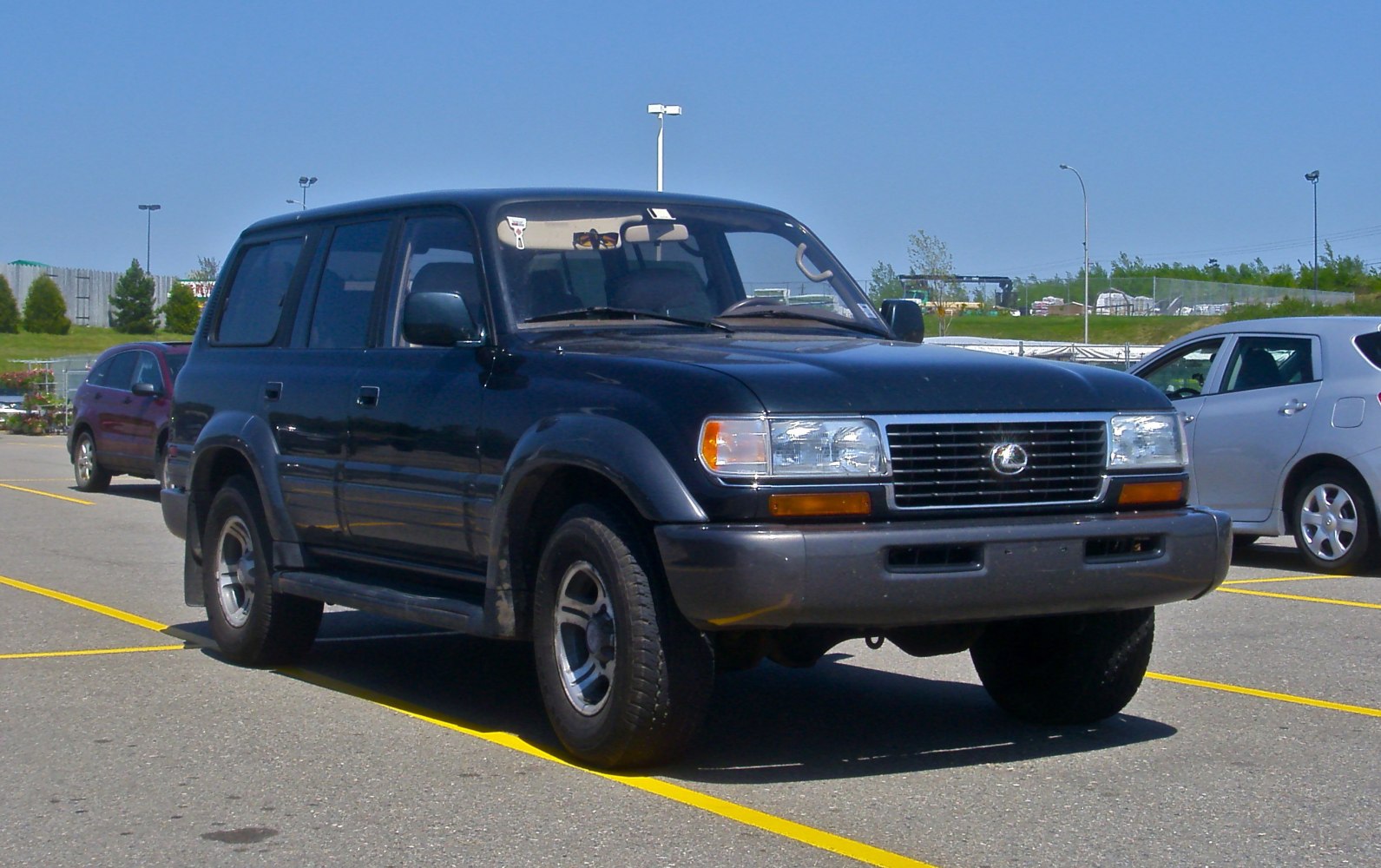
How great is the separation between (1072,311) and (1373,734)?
73552mm

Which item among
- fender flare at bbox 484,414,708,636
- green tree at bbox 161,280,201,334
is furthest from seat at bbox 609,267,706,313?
green tree at bbox 161,280,201,334

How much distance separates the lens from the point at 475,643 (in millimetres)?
8484

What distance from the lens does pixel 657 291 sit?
6.56m

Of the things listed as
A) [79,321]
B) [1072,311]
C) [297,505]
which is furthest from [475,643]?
[79,321]

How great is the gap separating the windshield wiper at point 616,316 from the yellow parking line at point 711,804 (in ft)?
4.90

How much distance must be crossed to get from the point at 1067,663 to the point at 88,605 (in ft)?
19.1

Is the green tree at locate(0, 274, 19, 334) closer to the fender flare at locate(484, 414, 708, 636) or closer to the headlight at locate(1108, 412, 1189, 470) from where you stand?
the fender flare at locate(484, 414, 708, 636)

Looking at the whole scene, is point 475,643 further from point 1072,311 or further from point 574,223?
point 1072,311

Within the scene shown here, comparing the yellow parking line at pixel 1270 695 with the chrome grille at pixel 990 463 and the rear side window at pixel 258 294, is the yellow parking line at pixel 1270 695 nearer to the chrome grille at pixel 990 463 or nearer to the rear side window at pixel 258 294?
the chrome grille at pixel 990 463

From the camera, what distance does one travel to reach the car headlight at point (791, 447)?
16.5 feet

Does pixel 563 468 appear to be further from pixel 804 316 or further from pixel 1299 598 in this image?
pixel 1299 598

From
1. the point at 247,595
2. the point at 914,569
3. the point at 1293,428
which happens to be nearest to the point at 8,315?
the point at 1293,428

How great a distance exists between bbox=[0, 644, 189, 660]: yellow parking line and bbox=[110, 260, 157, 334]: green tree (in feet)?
A: 344

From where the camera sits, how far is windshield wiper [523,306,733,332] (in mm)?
6285
